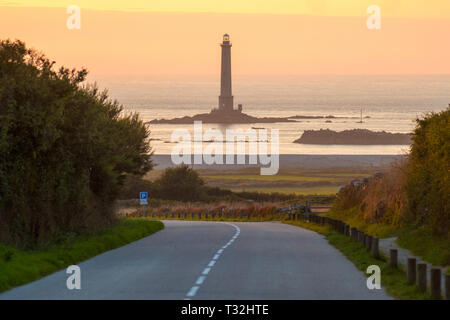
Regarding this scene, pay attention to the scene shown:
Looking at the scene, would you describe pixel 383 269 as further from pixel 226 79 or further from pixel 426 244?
→ pixel 226 79

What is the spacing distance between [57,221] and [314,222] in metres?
25.5

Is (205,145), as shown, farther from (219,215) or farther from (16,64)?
(16,64)

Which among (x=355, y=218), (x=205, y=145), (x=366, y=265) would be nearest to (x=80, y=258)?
(x=366, y=265)

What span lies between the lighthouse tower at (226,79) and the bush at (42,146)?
398ft

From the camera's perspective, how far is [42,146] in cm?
2516

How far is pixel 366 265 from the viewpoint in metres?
22.5

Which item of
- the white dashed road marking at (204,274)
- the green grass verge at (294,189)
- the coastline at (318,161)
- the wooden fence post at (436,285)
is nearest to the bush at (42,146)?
the white dashed road marking at (204,274)

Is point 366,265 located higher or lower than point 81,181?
lower

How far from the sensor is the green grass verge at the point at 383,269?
17.1 meters

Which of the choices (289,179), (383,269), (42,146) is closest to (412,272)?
(383,269)
